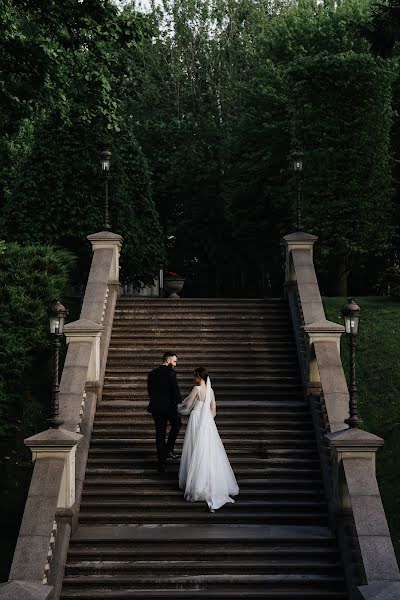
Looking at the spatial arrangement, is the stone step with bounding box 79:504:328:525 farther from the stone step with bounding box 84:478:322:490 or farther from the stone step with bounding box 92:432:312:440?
the stone step with bounding box 92:432:312:440

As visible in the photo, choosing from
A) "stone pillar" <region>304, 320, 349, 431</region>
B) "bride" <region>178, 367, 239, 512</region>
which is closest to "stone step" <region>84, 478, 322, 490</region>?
"bride" <region>178, 367, 239, 512</region>

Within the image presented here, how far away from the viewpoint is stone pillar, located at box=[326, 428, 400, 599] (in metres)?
12.8

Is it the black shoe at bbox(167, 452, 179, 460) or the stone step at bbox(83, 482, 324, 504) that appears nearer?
the stone step at bbox(83, 482, 324, 504)

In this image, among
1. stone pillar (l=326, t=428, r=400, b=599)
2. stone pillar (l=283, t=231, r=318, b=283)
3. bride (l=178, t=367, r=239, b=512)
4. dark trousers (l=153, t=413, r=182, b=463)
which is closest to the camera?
stone pillar (l=326, t=428, r=400, b=599)

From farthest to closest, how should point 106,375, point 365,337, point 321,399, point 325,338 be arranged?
point 365,337 → point 106,375 → point 325,338 → point 321,399

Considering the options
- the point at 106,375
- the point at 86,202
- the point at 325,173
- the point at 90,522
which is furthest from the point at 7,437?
the point at 325,173

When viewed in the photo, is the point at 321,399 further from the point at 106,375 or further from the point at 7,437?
the point at 7,437

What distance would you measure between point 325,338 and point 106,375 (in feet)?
14.8

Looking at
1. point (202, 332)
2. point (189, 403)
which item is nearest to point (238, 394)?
point (202, 332)

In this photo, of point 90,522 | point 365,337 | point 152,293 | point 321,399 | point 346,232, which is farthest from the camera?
point 152,293

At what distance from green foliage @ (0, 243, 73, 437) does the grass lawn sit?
6.80m

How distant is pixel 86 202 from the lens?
3416 centimetres

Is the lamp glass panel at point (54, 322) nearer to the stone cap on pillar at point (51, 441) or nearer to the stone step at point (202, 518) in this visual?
the stone cap on pillar at point (51, 441)

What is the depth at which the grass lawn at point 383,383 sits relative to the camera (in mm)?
18312
